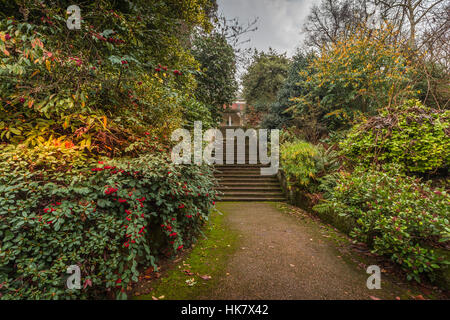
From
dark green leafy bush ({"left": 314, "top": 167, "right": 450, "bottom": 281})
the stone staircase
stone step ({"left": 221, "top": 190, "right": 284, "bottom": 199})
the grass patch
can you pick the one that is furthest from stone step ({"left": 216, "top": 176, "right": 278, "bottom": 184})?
dark green leafy bush ({"left": 314, "top": 167, "right": 450, "bottom": 281})

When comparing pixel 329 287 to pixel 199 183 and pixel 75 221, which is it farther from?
pixel 75 221

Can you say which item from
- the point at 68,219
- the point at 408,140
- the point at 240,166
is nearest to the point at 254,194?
the point at 240,166

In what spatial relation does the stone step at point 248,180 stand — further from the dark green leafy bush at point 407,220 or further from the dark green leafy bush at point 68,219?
the dark green leafy bush at point 68,219

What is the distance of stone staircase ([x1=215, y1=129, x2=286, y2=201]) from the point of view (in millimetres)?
6367

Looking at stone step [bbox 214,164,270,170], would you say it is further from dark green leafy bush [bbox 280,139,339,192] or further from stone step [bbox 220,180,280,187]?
dark green leafy bush [bbox 280,139,339,192]

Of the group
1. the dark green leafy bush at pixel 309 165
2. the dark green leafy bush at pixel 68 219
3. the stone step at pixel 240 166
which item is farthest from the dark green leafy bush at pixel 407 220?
the stone step at pixel 240 166

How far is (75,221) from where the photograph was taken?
5.59 feet

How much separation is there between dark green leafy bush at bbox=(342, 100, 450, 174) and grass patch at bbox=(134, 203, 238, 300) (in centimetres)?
338

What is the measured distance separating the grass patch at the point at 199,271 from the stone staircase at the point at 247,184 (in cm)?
266

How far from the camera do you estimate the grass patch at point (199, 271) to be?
202 cm

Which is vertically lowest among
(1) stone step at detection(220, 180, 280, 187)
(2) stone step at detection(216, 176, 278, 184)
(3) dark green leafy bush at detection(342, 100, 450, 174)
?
(1) stone step at detection(220, 180, 280, 187)

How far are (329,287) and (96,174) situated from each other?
9.60 ft

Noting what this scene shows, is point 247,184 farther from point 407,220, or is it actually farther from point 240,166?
point 407,220

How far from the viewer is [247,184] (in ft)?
23.0
